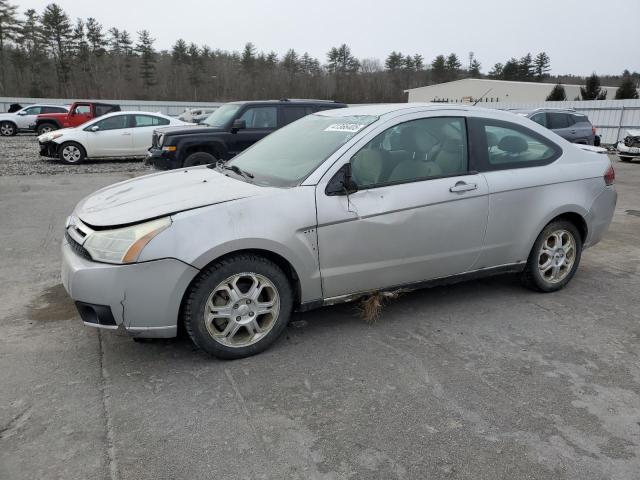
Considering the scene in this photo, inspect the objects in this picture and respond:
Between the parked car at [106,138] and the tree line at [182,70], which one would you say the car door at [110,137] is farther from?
the tree line at [182,70]

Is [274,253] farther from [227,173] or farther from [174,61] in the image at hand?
[174,61]

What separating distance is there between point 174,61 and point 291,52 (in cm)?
2094

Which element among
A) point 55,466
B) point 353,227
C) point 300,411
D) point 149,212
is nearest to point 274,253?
point 353,227

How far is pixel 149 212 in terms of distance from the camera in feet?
10.6

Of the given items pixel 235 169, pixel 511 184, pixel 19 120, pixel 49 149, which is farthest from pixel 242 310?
pixel 19 120

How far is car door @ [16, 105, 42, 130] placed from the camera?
2598 centimetres

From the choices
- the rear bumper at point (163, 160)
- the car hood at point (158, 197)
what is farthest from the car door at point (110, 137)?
the car hood at point (158, 197)

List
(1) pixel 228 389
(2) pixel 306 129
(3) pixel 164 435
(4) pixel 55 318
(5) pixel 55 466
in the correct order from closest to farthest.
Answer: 1. (5) pixel 55 466
2. (3) pixel 164 435
3. (1) pixel 228 389
4. (4) pixel 55 318
5. (2) pixel 306 129

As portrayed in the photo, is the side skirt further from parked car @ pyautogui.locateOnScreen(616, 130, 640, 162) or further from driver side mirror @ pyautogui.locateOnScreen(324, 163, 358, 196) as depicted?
parked car @ pyautogui.locateOnScreen(616, 130, 640, 162)

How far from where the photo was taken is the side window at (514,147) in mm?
4250

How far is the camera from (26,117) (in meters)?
26.1

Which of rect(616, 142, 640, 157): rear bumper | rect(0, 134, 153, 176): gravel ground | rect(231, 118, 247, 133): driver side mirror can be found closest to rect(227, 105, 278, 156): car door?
rect(231, 118, 247, 133): driver side mirror

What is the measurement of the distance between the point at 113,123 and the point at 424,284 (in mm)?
13285

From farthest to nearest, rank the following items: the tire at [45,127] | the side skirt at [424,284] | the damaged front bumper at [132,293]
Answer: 1. the tire at [45,127]
2. the side skirt at [424,284]
3. the damaged front bumper at [132,293]
